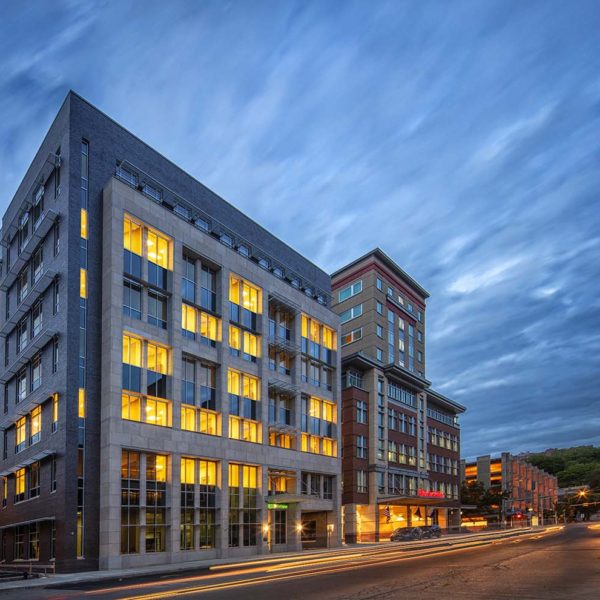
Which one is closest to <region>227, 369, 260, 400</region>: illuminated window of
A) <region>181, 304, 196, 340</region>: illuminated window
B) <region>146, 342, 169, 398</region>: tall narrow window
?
<region>181, 304, 196, 340</region>: illuminated window

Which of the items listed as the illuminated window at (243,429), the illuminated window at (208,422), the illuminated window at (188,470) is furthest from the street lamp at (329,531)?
the illuminated window at (188,470)

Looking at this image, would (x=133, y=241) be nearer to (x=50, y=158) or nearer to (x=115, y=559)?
(x=50, y=158)

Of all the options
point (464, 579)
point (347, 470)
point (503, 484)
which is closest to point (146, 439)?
point (464, 579)

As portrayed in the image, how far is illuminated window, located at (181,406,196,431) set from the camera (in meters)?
48.1

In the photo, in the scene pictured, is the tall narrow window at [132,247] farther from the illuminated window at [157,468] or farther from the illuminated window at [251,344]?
the illuminated window at [251,344]

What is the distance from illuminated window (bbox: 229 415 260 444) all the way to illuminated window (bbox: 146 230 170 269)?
13286 millimetres

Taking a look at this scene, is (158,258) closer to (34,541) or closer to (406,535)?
(34,541)

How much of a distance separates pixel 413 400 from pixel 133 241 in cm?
5545

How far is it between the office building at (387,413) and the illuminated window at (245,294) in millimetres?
21529

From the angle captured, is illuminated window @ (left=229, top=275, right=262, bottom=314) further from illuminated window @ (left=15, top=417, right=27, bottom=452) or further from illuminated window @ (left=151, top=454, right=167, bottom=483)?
illuminated window @ (left=15, top=417, right=27, bottom=452)

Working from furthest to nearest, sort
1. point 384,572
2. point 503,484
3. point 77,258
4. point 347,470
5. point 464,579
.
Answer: point 503,484 < point 347,470 < point 77,258 < point 384,572 < point 464,579

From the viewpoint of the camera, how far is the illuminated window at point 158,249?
156 feet

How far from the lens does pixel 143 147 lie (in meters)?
50.9

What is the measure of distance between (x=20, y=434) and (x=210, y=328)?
53.7ft
